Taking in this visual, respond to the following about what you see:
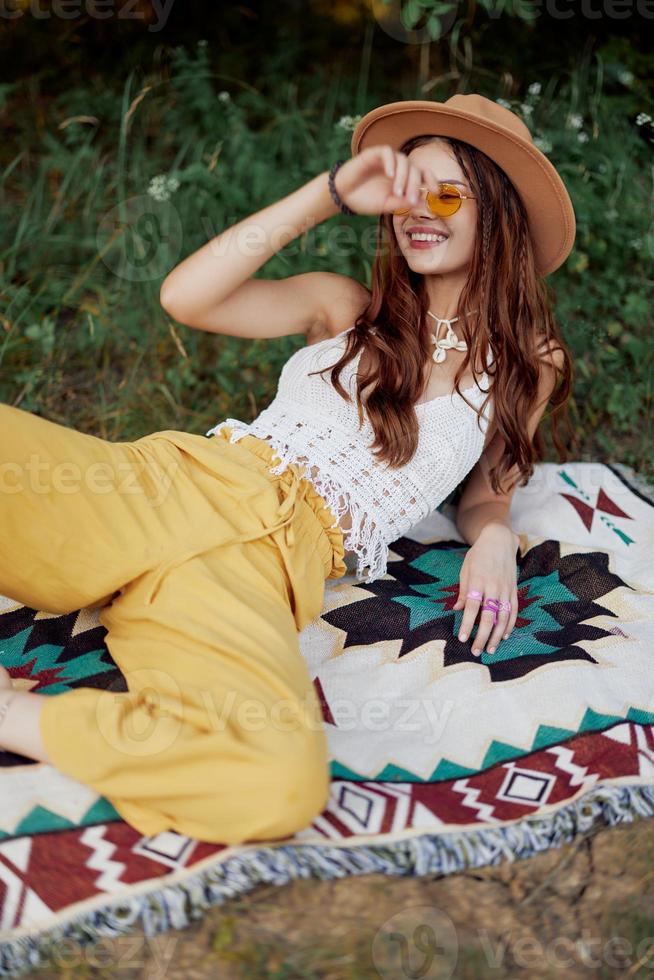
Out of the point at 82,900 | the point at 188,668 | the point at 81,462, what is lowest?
the point at 82,900

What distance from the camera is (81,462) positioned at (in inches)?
79.7

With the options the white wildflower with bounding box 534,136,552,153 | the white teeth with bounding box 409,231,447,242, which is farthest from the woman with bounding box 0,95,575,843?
the white wildflower with bounding box 534,136,552,153

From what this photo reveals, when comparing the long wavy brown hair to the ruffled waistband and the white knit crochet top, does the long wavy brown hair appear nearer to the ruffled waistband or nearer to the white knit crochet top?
the white knit crochet top

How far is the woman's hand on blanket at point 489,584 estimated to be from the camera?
227cm

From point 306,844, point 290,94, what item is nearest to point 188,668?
point 306,844

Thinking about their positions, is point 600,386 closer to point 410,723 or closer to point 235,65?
point 410,723

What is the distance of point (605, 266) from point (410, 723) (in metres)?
2.35

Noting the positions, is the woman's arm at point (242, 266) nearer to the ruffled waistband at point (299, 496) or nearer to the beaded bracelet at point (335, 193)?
the beaded bracelet at point (335, 193)

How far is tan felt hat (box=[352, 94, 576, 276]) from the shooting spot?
86.7 inches

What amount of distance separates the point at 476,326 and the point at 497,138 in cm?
47

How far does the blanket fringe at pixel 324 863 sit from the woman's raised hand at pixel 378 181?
1302 millimetres

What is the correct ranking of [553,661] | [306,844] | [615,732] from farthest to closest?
1. [553,661]
2. [615,732]
3. [306,844]

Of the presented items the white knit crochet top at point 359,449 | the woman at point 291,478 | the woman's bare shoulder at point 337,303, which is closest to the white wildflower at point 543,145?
the woman at point 291,478

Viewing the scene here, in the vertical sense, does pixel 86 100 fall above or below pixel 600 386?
above
